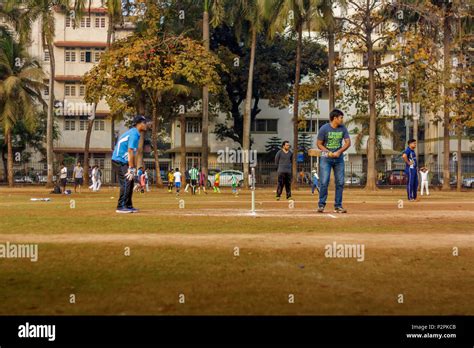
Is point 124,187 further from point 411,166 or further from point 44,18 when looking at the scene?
point 44,18

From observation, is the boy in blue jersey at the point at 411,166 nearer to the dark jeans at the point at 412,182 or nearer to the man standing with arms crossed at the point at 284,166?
the dark jeans at the point at 412,182

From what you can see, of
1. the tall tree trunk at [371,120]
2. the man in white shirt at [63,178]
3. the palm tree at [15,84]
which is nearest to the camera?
the man in white shirt at [63,178]

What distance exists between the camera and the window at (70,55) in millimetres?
76188

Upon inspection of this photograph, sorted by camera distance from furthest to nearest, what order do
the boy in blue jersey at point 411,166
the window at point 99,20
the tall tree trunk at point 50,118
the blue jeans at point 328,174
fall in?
the window at point 99,20 → the tall tree trunk at point 50,118 → the boy in blue jersey at point 411,166 → the blue jeans at point 328,174

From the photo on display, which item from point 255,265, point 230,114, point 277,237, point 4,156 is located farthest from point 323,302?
point 4,156

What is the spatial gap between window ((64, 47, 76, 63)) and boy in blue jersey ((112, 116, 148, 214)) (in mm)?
63684

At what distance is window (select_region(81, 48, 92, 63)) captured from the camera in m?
76.2

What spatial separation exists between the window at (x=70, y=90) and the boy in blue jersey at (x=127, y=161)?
6370cm

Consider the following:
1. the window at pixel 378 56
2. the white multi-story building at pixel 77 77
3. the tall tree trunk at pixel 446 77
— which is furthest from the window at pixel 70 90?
the tall tree trunk at pixel 446 77

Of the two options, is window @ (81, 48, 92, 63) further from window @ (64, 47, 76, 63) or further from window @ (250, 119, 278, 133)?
window @ (250, 119, 278, 133)

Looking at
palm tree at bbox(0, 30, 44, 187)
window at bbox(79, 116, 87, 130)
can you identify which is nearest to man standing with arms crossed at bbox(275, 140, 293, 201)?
palm tree at bbox(0, 30, 44, 187)

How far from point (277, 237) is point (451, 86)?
35.5 meters
